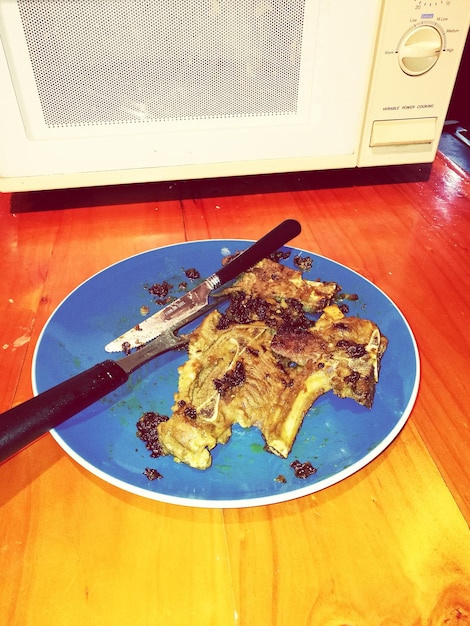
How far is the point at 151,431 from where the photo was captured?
63cm

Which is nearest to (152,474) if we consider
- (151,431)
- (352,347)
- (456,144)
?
(151,431)

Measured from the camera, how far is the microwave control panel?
0.93 m

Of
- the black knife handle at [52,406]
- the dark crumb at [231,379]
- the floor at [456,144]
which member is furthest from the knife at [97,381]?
the floor at [456,144]

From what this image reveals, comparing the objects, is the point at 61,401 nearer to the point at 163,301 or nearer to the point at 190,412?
the point at 190,412

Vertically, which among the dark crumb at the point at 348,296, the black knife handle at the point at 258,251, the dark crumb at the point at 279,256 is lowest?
the dark crumb at the point at 348,296

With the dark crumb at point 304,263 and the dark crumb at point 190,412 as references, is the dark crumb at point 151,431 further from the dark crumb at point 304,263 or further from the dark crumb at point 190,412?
the dark crumb at point 304,263

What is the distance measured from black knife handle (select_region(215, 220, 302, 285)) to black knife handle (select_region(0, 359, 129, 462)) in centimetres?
28

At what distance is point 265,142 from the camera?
3.41 ft

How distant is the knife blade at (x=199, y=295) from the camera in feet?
2.52

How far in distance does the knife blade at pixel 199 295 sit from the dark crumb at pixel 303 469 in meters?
0.32

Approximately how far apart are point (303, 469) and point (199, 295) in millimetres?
372

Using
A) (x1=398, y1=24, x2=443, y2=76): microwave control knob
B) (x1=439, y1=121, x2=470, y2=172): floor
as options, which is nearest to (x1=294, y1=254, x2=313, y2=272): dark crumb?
(x1=398, y1=24, x2=443, y2=76): microwave control knob

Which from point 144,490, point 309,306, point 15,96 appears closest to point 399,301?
point 309,306

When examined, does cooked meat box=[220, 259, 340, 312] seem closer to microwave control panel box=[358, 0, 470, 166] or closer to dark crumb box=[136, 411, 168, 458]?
A: dark crumb box=[136, 411, 168, 458]
